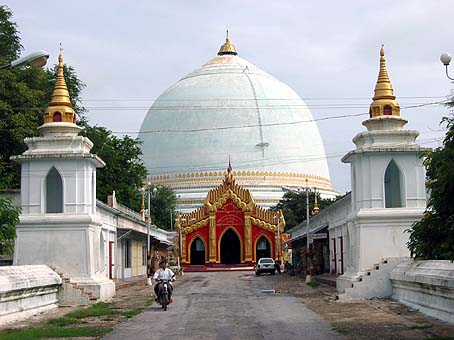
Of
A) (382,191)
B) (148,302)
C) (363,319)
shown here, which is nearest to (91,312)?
(148,302)

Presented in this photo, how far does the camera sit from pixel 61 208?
990 inches

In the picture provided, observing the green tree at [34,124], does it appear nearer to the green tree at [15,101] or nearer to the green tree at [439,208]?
the green tree at [15,101]

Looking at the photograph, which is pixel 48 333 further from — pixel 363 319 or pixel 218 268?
pixel 218 268

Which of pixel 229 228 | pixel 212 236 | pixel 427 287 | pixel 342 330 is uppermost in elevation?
pixel 229 228

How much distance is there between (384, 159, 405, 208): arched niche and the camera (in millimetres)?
25719

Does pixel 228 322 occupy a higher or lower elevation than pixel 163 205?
lower

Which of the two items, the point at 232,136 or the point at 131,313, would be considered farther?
the point at 232,136

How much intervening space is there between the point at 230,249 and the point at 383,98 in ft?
132

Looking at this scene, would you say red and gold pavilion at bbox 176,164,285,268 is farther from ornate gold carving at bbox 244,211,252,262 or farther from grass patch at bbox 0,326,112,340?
grass patch at bbox 0,326,112,340

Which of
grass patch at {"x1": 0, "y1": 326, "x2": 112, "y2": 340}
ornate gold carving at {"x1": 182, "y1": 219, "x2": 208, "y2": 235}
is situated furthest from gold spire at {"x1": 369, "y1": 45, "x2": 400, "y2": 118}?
ornate gold carving at {"x1": 182, "y1": 219, "x2": 208, "y2": 235}

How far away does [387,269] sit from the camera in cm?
2355

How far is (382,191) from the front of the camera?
25.4 m

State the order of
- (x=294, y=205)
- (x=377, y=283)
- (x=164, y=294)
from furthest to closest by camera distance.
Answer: (x=294, y=205), (x=377, y=283), (x=164, y=294)

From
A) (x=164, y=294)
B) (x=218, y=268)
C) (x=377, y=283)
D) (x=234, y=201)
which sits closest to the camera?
(x=164, y=294)
